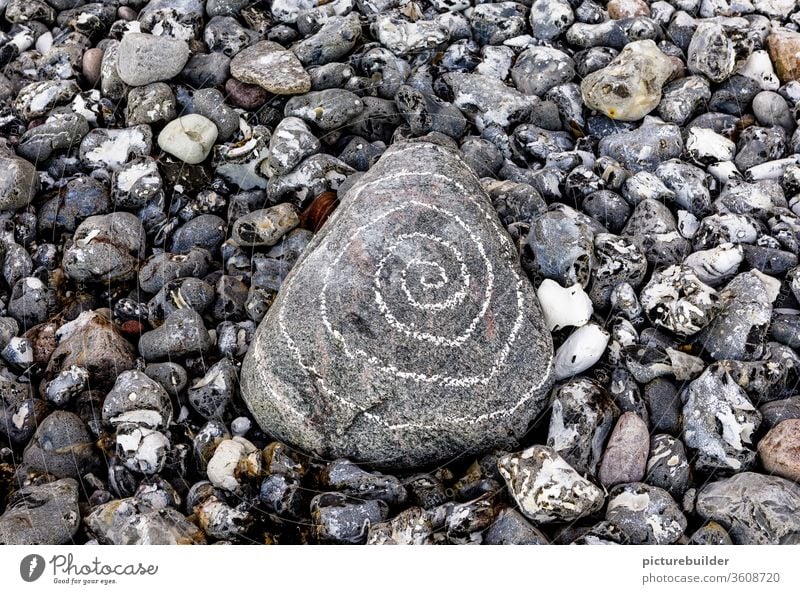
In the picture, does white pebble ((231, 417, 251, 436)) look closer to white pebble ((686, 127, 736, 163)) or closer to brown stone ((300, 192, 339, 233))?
brown stone ((300, 192, 339, 233))

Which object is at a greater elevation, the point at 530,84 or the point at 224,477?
the point at 530,84

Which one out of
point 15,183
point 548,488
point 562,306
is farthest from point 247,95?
point 548,488

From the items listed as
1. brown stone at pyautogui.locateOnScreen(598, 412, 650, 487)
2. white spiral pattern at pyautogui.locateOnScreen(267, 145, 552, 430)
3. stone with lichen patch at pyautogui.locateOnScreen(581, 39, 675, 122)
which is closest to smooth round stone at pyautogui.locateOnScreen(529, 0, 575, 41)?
stone with lichen patch at pyautogui.locateOnScreen(581, 39, 675, 122)

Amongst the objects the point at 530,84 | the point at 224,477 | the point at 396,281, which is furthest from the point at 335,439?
the point at 530,84

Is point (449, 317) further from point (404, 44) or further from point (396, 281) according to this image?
point (404, 44)

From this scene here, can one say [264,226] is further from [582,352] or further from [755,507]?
[755,507]

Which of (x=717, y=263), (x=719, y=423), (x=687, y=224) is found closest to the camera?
(x=719, y=423)

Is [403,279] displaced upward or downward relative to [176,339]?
upward
